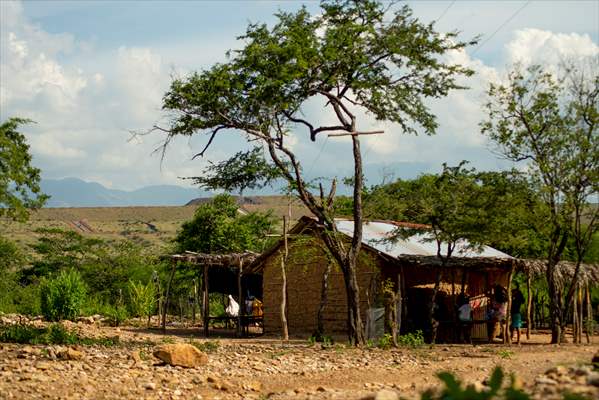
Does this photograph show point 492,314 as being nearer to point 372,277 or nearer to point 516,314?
point 516,314

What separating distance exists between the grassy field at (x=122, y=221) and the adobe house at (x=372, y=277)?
42.9m

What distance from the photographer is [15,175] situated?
76.9 feet

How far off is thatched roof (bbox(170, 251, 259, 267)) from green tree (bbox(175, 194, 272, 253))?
7.97 meters

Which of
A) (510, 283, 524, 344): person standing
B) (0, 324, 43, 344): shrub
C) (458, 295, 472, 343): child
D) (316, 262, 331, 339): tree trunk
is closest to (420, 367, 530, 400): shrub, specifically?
(0, 324, 43, 344): shrub

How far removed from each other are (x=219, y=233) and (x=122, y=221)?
5938 cm

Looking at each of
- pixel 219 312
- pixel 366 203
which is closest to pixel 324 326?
pixel 366 203

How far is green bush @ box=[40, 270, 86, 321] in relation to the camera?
26.2 metres

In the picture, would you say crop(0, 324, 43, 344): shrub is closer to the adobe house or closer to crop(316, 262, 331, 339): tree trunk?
the adobe house

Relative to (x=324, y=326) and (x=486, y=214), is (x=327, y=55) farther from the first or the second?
(x=324, y=326)

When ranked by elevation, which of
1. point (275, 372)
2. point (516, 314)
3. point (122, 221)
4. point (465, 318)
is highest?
point (122, 221)

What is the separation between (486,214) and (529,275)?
10.7 feet

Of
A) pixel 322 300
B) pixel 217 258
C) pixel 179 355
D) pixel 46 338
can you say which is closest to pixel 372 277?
pixel 322 300

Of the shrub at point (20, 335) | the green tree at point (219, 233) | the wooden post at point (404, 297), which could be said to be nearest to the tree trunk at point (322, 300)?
the wooden post at point (404, 297)

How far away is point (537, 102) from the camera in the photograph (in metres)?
20.5
